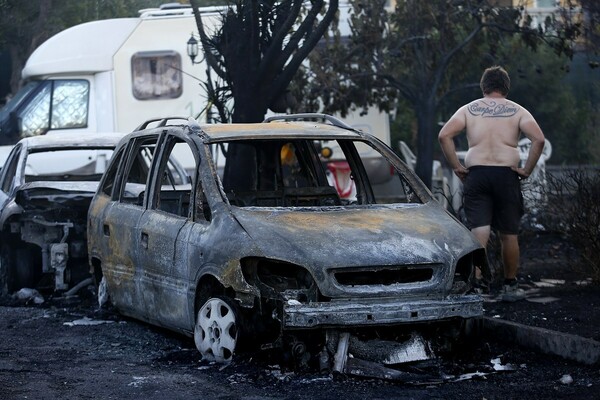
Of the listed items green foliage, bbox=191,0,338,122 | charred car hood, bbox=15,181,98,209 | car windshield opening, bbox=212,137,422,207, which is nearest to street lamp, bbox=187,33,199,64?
green foliage, bbox=191,0,338,122

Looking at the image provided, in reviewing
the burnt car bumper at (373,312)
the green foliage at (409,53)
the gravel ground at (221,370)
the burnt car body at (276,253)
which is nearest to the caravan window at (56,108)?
the green foliage at (409,53)

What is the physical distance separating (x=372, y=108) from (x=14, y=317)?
1014cm

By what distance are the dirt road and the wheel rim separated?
0.09 metres

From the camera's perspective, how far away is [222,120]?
1409cm

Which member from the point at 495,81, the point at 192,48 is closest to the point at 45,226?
the point at 495,81

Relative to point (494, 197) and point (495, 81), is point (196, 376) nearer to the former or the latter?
point (494, 197)

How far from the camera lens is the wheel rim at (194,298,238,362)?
7.79 metres

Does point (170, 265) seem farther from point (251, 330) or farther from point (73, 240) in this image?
point (73, 240)

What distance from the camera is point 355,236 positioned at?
7.81 metres

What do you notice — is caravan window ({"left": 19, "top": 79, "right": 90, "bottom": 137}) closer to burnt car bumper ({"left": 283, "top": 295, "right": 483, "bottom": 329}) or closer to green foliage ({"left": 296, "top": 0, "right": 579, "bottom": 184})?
green foliage ({"left": 296, "top": 0, "right": 579, "bottom": 184})

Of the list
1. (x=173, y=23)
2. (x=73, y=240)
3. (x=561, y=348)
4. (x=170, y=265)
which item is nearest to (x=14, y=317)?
(x=73, y=240)

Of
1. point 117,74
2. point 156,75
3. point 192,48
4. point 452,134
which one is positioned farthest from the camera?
point 156,75

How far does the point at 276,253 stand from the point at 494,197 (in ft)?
10.5

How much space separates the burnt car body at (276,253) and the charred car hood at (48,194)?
83.2 inches
